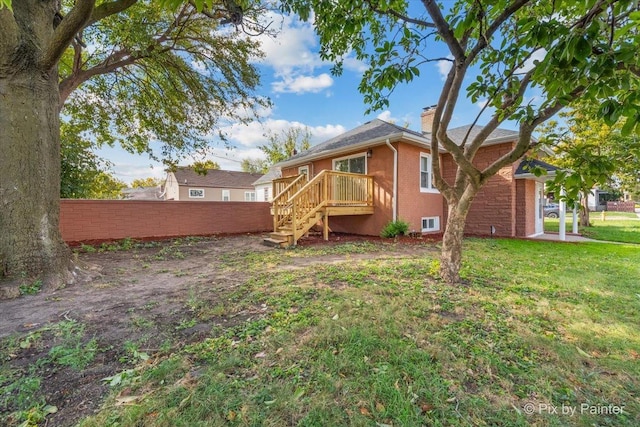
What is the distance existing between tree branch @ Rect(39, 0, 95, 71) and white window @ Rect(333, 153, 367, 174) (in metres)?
8.26

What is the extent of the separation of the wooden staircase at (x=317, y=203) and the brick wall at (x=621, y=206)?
4091cm

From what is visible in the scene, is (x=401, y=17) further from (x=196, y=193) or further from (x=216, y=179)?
(x=216, y=179)

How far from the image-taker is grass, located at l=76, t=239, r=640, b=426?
168 centimetres

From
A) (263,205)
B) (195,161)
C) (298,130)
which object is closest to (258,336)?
(195,161)

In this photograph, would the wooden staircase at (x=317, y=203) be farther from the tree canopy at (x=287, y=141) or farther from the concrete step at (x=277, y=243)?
the tree canopy at (x=287, y=141)

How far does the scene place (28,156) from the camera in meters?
3.99

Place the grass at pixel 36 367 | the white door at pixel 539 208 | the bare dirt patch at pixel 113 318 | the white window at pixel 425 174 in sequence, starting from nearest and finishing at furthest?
the grass at pixel 36 367
the bare dirt patch at pixel 113 318
the white window at pixel 425 174
the white door at pixel 539 208

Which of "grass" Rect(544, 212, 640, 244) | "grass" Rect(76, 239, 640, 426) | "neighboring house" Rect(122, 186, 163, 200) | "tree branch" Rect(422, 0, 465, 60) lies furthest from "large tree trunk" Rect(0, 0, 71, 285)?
"neighboring house" Rect(122, 186, 163, 200)

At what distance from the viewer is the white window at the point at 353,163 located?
34.1ft

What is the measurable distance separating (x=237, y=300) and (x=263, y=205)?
9033 mm

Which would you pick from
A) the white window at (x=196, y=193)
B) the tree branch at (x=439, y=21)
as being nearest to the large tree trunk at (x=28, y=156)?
the tree branch at (x=439, y=21)

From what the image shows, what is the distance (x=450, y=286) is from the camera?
399cm

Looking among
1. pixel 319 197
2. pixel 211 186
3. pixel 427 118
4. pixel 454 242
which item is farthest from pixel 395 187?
pixel 211 186

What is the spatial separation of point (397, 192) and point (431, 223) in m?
2.77
